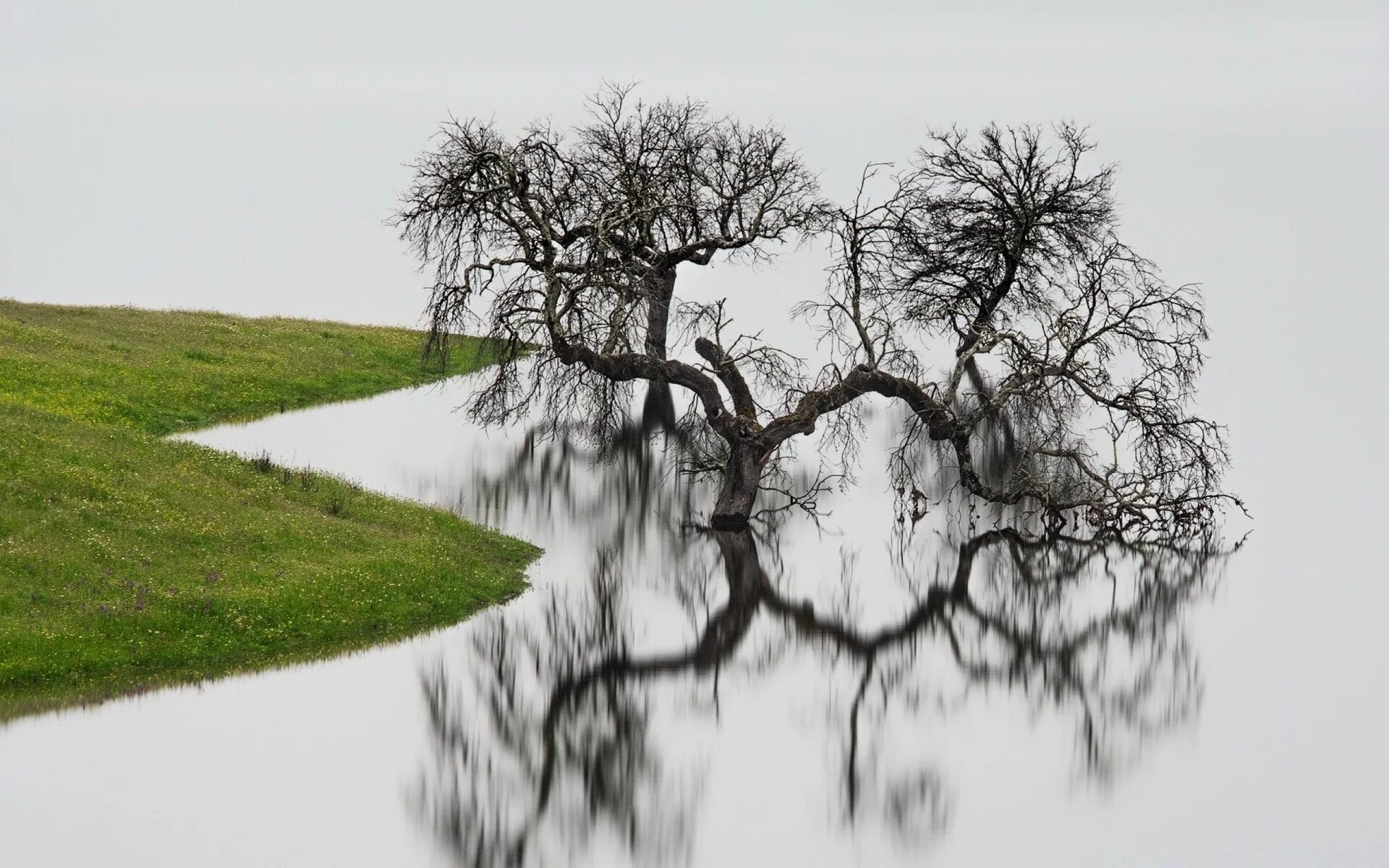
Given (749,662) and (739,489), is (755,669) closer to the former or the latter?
(749,662)

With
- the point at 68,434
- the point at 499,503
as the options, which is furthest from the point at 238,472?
the point at 499,503

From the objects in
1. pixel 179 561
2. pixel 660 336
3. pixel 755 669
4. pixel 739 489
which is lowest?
pixel 755 669

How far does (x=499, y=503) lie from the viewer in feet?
132

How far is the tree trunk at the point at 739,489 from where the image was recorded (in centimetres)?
3784

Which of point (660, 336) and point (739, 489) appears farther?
point (660, 336)

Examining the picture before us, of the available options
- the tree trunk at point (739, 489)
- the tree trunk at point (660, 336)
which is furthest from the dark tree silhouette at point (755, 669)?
the tree trunk at point (660, 336)

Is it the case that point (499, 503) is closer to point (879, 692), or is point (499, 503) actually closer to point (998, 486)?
point (998, 486)

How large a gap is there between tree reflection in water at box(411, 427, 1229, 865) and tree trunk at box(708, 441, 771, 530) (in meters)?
0.51

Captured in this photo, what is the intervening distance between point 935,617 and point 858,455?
1492 cm

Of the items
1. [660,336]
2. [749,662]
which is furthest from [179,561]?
[660,336]

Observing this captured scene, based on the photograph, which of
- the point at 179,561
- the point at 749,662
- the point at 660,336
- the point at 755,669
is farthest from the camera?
the point at 660,336

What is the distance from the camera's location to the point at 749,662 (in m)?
28.2

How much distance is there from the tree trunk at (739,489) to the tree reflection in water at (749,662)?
505 millimetres

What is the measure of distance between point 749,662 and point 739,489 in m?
10.3
